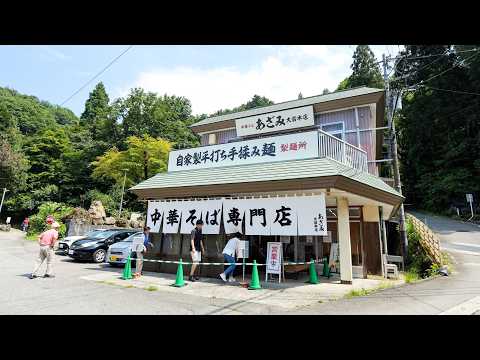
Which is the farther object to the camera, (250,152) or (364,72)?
(364,72)

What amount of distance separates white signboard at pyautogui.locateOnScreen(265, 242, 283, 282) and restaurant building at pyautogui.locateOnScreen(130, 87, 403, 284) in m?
0.47

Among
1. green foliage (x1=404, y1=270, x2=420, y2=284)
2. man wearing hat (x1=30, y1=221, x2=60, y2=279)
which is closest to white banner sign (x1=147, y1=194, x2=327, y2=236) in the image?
man wearing hat (x1=30, y1=221, x2=60, y2=279)

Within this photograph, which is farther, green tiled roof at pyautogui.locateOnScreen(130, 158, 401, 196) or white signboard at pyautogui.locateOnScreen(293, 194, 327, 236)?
green tiled roof at pyautogui.locateOnScreen(130, 158, 401, 196)

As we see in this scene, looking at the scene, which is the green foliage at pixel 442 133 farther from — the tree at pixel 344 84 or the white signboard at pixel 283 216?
the white signboard at pixel 283 216

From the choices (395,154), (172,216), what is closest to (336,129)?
(395,154)

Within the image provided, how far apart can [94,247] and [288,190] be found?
10817mm

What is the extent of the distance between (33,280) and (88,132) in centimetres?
3725

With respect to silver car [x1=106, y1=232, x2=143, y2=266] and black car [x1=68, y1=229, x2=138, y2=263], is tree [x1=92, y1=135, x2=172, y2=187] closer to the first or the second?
black car [x1=68, y1=229, x2=138, y2=263]

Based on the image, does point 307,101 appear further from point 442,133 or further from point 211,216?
point 442,133

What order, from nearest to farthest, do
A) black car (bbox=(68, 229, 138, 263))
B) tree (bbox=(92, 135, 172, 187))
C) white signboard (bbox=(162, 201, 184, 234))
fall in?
white signboard (bbox=(162, 201, 184, 234)) < black car (bbox=(68, 229, 138, 263)) < tree (bbox=(92, 135, 172, 187))

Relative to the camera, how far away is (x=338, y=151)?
1093cm

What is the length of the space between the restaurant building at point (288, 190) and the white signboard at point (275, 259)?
474mm

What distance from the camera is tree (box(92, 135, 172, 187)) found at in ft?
99.9
